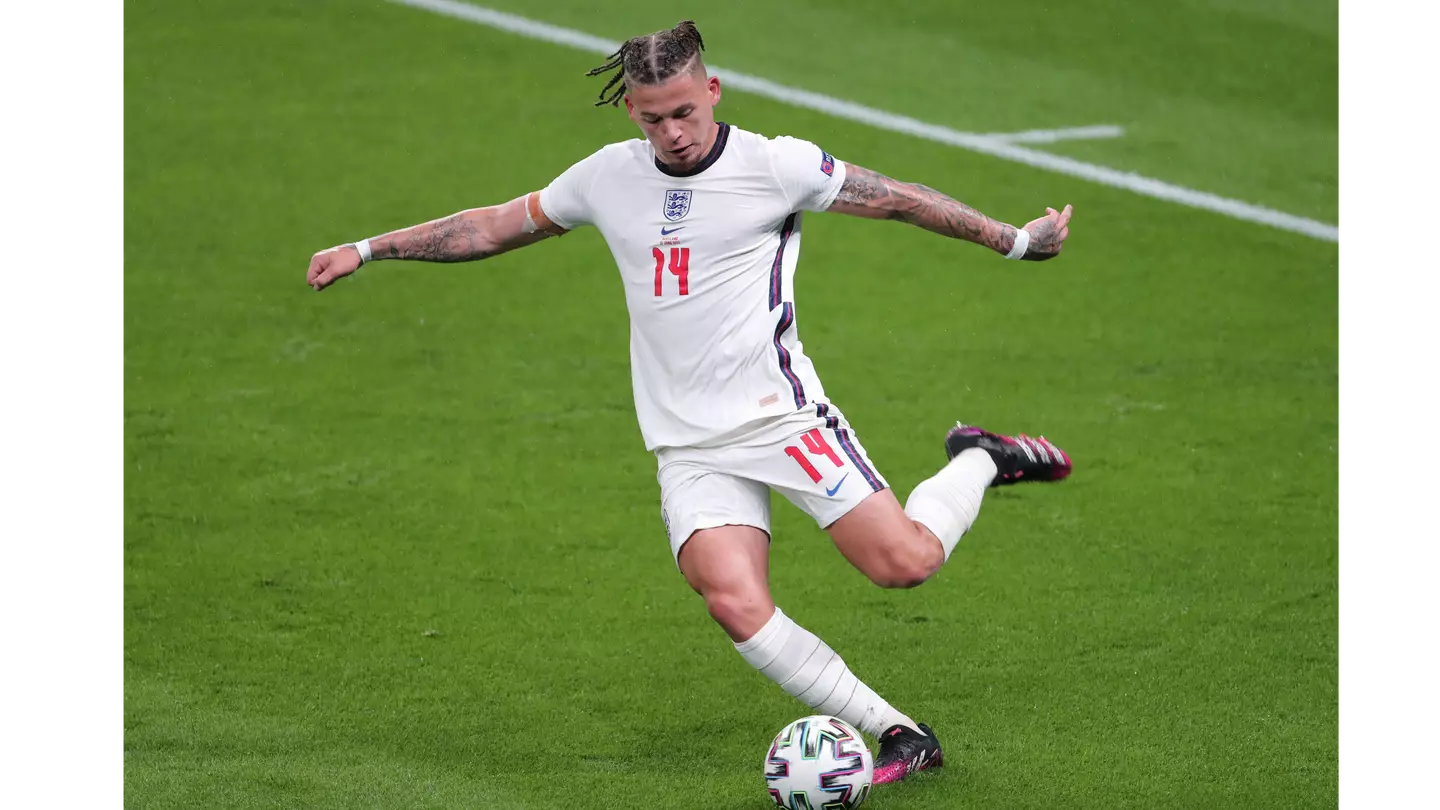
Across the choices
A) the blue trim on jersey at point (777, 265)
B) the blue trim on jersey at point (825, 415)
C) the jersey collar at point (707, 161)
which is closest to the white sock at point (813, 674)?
the blue trim on jersey at point (825, 415)

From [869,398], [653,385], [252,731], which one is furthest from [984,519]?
[252,731]

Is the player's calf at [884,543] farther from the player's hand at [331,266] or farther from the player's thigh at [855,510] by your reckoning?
the player's hand at [331,266]

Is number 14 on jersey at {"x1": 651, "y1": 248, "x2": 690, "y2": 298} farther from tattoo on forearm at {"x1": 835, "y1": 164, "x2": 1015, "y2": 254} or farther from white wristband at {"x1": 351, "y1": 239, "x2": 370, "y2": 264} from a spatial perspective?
white wristband at {"x1": 351, "y1": 239, "x2": 370, "y2": 264}

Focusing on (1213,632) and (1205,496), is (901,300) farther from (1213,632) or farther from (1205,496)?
(1213,632)

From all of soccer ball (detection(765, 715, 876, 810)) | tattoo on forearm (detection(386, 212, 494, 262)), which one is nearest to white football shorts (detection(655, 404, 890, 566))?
soccer ball (detection(765, 715, 876, 810))

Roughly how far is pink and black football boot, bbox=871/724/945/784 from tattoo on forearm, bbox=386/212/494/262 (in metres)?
1.94

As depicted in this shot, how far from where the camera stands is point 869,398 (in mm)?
9367

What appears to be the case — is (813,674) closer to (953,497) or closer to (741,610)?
(741,610)

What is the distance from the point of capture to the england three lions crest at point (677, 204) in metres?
5.34

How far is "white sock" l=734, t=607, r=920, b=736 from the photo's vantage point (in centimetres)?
525

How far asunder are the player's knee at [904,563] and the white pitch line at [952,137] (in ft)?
22.7

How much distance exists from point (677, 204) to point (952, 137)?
7.86 metres

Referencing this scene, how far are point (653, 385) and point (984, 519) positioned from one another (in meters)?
2.80

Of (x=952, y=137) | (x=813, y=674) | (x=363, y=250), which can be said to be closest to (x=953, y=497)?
(x=813, y=674)
